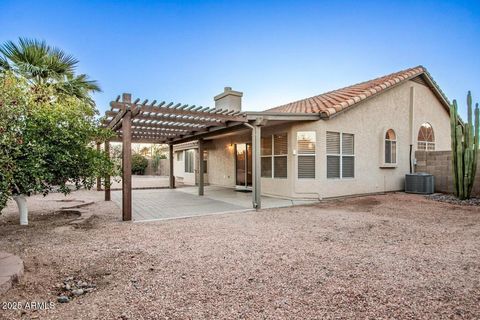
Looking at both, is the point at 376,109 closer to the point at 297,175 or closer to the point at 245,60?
the point at 297,175

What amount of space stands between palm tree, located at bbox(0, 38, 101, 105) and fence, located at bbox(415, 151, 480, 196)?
46.7 feet

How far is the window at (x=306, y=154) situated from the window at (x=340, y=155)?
26.8 inches

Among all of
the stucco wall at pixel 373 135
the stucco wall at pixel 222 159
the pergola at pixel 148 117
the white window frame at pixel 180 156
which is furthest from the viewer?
the white window frame at pixel 180 156

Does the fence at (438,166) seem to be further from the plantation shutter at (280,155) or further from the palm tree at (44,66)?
the palm tree at (44,66)

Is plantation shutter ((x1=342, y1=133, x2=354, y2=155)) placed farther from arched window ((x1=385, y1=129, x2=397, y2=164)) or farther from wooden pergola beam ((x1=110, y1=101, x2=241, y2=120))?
wooden pergola beam ((x1=110, y1=101, x2=241, y2=120))

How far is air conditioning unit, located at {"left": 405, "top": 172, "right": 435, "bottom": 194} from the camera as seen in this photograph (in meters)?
10.9

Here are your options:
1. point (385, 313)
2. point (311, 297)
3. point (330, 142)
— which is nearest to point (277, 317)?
point (311, 297)

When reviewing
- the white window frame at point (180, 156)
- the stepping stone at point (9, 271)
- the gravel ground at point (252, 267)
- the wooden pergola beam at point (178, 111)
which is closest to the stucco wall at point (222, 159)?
the white window frame at point (180, 156)

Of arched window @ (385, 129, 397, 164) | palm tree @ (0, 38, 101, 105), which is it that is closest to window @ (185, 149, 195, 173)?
palm tree @ (0, 38, 101, 105)

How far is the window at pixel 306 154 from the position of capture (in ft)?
30.4

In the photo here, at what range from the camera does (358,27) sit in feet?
37.6

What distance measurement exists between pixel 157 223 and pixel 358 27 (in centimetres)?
1177

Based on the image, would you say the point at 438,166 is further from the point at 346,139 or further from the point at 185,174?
the point at 185,174

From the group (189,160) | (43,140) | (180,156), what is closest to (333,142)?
(43,140)
